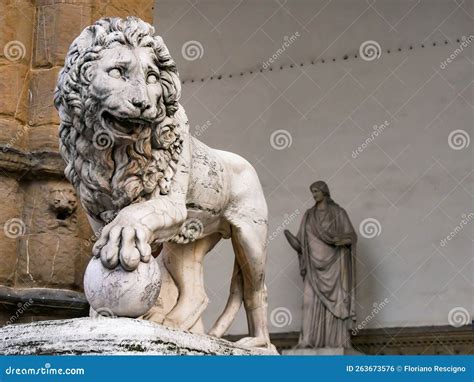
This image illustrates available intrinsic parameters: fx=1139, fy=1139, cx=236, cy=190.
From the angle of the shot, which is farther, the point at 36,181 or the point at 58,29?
the point at 58,29

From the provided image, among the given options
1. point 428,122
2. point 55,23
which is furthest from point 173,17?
point 55,23

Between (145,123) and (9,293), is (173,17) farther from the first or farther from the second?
(145,123)

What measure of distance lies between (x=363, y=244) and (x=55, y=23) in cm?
754


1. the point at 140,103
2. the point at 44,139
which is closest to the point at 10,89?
the point at 44,139

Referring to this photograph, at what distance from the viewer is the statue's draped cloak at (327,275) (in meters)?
12.5

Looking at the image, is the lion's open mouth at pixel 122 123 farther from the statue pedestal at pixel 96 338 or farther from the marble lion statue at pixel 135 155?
the statue pedestal at pixel 96 338

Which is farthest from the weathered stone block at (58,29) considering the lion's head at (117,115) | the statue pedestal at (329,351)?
the statue pedestal at (329,351)

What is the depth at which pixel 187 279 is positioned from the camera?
5.48 m

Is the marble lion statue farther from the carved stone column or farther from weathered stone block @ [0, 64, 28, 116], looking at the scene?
weathered stone block @ [0, 64, 28, 116]

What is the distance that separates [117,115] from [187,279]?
1.15 meters

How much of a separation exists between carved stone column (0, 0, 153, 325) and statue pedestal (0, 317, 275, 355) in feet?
4.42

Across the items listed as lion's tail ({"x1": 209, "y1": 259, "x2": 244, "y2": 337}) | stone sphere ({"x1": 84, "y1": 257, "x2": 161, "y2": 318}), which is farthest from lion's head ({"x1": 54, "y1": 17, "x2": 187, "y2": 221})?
lion's tail ({"x1": 209, "y1": 259, "x2": 244, "y2": 337})

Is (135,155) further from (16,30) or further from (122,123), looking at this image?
(16,30)

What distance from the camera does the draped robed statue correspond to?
494 inches
